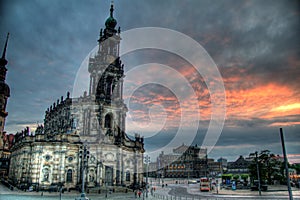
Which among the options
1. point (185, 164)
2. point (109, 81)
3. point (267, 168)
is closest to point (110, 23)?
point (109, 81)

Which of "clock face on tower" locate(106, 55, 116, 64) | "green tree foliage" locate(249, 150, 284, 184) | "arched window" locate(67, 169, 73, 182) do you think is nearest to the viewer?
"arched window" locate(67, 169, 73, 182)

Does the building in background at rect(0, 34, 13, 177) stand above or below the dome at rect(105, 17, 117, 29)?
below

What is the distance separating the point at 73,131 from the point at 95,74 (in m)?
15.7

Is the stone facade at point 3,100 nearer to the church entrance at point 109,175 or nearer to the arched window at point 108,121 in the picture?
the arched window at point 108,121

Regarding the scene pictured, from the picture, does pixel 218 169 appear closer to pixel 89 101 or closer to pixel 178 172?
pixel 178 172

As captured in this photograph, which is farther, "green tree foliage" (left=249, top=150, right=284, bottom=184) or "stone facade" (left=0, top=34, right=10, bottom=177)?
"stone facade" (left=0, top=34, right=10, bottom=177)

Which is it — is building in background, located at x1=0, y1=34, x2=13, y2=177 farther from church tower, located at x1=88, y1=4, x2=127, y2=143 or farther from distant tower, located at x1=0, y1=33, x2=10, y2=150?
church tower, located at x1=88, y1=4, x2=127, y2=143

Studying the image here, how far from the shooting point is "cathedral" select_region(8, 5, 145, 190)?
160 ft

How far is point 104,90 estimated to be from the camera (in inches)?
2394

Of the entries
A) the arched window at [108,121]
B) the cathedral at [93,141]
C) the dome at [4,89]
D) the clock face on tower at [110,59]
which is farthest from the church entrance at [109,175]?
the dome at [4,89]

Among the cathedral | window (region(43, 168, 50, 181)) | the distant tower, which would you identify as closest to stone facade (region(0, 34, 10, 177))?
the distant tower

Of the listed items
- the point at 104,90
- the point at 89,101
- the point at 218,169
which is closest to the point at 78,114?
the point at 89,101

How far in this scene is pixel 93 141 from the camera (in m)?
53.0

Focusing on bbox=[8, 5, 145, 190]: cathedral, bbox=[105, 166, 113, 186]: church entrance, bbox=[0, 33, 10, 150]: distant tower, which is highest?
bbox=[0, 33, 10, 150]: distant tower
